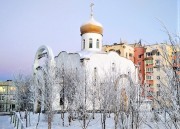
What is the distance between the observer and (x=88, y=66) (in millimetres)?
9609

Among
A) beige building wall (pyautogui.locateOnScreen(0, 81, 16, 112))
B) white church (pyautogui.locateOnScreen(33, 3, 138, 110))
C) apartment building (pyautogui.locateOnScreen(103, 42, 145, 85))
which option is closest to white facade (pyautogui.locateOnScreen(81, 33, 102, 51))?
white church (pyautogui.locateOnScreen(33, 3, 138, 110))

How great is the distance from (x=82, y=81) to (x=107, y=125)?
4.29 feet

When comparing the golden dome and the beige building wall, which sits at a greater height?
the golden dome

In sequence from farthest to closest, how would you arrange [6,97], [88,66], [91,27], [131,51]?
1. [6,97]
2. [131,51]
3. [91,27]
4. [88,66]

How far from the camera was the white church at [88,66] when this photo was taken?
7.66 meters

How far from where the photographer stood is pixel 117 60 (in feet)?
34.2

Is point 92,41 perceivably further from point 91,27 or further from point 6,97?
point 6,97

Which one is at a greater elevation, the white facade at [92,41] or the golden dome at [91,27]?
the golden dome at [91,27]

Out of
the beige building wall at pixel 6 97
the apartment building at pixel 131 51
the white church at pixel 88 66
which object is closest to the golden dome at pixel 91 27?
the white church at pixel 88 66

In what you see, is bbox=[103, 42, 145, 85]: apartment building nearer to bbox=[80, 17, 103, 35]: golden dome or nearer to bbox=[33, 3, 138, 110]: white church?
bbox=[33, 3, 138, 110]: white church

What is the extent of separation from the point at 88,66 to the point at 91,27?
6.87 ft

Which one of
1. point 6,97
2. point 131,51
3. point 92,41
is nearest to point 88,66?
point 92,41

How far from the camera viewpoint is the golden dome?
11047mm

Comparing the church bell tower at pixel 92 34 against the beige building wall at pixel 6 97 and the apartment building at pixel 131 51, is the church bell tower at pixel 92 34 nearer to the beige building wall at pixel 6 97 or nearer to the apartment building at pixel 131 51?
the apartment building at pixel 131 51
